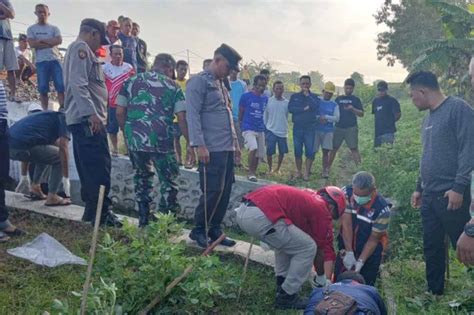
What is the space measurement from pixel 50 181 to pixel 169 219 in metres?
2.48

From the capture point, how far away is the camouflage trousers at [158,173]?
470 centimetres

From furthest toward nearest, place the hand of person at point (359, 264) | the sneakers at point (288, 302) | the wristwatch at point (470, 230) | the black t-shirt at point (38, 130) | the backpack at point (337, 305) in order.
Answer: the black t-shirt at point (38, 130)
the hand of person at point (359, 264)
the sneakers at point (288, 302)
the wristwatch at point (470, 230)
the backpack at point (337, 305)

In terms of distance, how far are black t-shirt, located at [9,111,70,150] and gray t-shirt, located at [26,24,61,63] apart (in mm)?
2113

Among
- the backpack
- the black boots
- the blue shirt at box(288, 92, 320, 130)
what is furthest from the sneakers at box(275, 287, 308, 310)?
the blue shirt at box(288, 92, 320, 130)

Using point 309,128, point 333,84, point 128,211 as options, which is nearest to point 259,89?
point 309,128

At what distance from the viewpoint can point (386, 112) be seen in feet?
27.9

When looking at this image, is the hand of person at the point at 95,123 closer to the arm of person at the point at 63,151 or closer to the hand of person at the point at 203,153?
the arm of person at the point at 63,151

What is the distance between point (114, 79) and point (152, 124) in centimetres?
260

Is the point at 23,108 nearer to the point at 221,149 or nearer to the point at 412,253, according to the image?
the point at 221,149

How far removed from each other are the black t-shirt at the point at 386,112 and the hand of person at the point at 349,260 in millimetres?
4856

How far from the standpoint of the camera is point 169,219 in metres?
3.33

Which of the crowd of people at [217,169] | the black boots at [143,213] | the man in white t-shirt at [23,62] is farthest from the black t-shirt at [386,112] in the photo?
the man in white t-shirt at [23,62]

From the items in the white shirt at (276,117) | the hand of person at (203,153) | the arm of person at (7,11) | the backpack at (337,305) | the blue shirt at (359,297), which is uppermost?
the arm of person at (7,11)

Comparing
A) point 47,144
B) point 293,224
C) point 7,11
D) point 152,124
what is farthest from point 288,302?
point 7,11
